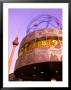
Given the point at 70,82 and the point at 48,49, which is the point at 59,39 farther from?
the point at 70,82

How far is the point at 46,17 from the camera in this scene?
1.03 meters

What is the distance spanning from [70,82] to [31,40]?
346 millimetres

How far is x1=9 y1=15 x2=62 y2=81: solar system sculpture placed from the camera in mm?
1012

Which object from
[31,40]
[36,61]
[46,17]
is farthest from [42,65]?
[46,17]

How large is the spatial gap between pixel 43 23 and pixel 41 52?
179mm

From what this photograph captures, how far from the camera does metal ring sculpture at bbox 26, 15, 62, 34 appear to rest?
1.02m

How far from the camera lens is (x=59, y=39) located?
1.02 m

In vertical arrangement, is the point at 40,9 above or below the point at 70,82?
above

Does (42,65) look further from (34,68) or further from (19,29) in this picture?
(19,29)

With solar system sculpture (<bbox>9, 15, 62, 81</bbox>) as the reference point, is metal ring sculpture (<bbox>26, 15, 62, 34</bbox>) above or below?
above

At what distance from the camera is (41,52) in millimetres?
1015

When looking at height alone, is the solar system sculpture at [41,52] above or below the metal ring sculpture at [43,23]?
below

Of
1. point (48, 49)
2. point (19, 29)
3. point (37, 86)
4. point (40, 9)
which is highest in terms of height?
point (40, 9)

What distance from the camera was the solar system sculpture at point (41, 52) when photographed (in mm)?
1012
